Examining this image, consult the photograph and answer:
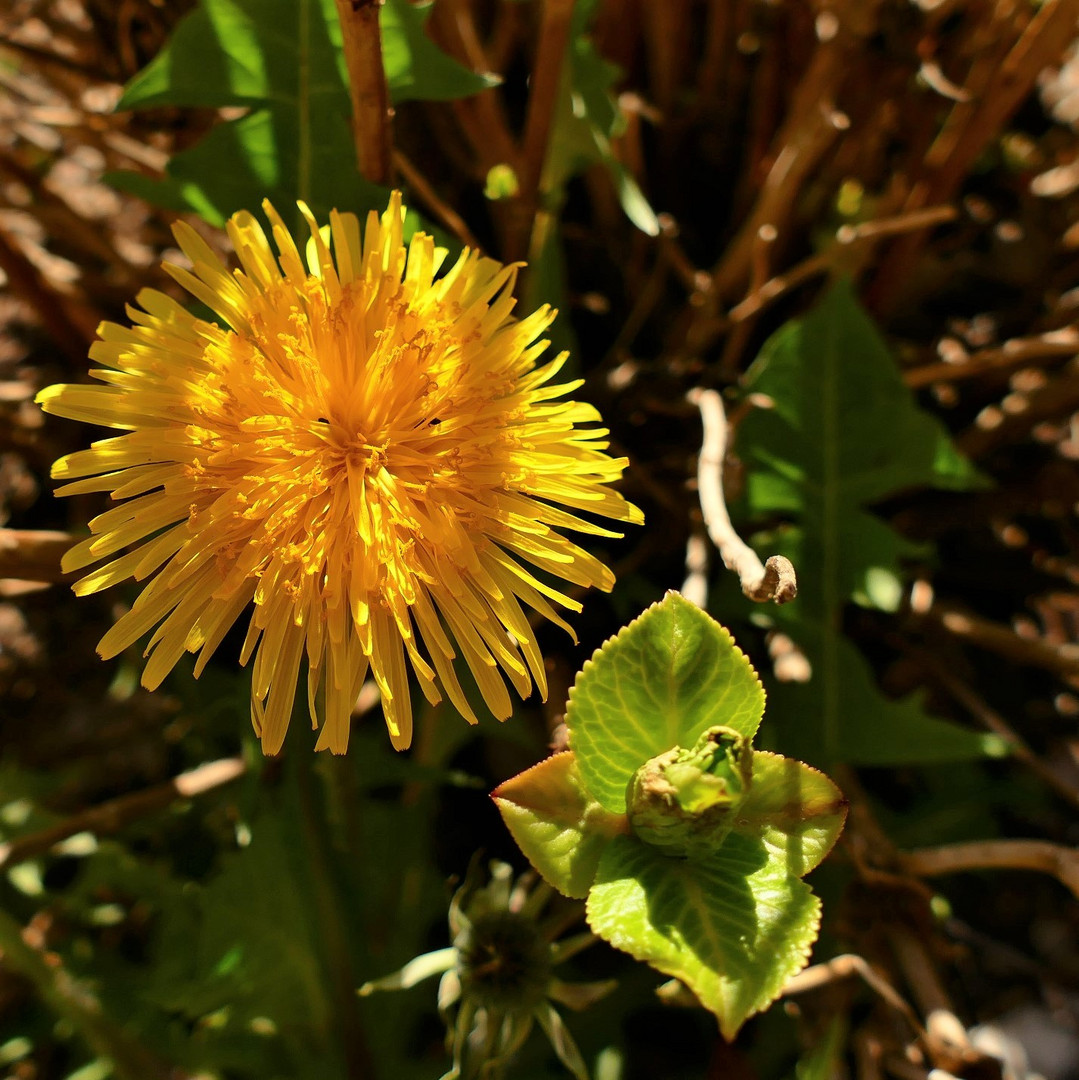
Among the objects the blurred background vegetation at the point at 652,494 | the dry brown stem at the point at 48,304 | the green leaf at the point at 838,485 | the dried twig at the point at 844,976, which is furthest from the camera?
the dry brown stem at the point at 48,304

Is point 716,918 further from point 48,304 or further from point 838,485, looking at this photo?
point 48,304

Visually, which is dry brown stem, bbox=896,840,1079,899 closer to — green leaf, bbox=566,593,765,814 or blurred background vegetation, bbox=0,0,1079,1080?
blurred background vegetation, bbox=0,0,1079,1080

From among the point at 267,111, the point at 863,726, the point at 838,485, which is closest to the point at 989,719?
the point at 863,726

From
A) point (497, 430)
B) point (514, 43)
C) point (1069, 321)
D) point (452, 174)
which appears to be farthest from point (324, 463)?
point (1069, 321)

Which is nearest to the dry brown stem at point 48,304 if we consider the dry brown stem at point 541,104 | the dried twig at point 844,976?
the dry brown stem at point 541,104

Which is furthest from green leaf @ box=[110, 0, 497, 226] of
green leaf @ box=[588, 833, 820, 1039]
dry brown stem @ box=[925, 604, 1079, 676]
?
dry brown stem @ box=[925, 604, 1079, 676]

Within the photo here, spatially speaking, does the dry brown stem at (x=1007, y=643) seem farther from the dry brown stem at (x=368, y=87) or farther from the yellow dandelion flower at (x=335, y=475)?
the dry brown stem at (x=368, y=87)
